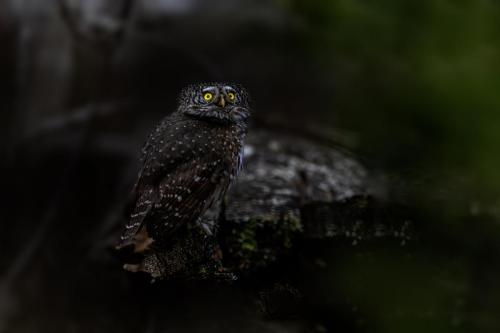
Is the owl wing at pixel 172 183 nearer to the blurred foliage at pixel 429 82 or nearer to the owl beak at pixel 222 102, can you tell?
the owl beak at pixel 222 102

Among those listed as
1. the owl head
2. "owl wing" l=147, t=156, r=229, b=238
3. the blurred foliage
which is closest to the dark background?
the blurred foliage

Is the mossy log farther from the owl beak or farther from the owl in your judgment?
the owl beak

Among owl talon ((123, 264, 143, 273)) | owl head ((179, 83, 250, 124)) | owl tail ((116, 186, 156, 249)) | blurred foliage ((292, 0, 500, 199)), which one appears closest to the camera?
blurred foliage ((292, 0, 500, 199))

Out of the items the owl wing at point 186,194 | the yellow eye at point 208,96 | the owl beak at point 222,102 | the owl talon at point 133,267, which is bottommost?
the owl talon at point 133,267

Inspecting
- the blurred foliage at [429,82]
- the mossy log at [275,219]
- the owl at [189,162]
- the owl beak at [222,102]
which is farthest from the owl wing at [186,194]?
the blurred foliage at [429,82]

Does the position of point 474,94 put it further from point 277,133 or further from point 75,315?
point 75,315

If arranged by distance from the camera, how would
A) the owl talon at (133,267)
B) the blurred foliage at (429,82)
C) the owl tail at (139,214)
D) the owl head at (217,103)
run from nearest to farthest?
1. the blurred foliage at (429,82)
2. the owl tail at (139,214)
3. the owl talon at (133,267)
4. the owl head at (217,103)

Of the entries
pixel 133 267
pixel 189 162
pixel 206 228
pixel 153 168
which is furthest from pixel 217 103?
pixel 133 267

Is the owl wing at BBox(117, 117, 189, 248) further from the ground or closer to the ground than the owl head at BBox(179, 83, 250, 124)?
closer to the ground

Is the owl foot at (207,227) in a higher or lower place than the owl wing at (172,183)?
lower

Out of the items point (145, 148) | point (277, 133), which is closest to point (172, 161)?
point (145, 148)
